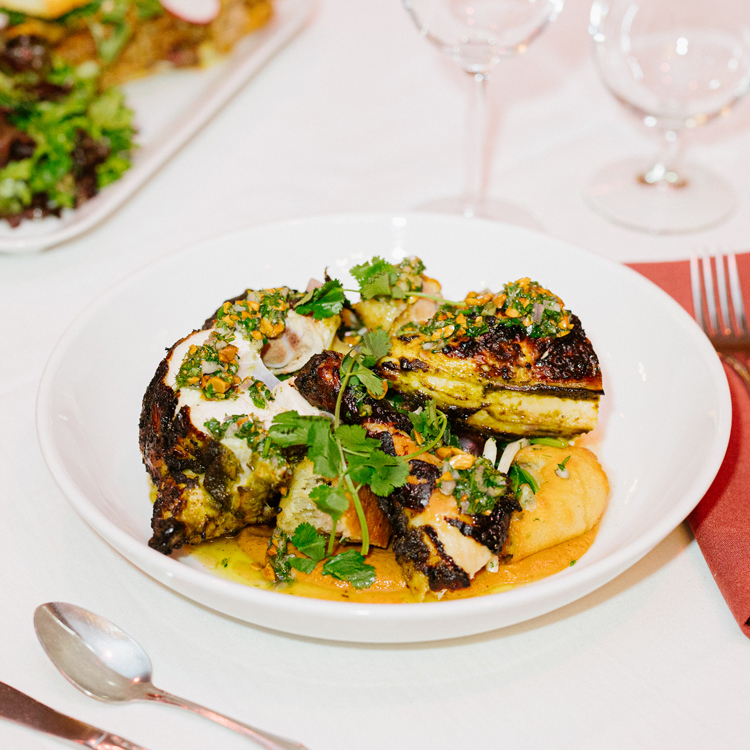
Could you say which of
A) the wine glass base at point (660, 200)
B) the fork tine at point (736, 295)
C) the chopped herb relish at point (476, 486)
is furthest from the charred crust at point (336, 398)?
the wine glass base at point (660, 200)

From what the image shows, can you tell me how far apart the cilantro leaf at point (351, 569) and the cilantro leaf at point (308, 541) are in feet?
0.12

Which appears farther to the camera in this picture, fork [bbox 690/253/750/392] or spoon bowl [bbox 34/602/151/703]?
fork [bbox 690/253/750/392]

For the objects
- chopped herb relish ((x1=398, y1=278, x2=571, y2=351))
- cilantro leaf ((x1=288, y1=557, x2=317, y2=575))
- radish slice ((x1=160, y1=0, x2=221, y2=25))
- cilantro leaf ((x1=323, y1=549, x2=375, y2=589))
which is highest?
radish slice ((x1=160, y1=0, x2=221, y2=25))

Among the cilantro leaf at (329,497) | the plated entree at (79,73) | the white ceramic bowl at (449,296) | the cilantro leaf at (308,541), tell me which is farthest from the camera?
the plated entree at (79,73)

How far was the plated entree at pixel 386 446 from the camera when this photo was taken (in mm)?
1710

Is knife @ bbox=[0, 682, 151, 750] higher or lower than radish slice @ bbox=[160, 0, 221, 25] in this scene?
lower

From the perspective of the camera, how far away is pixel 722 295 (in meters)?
2.58

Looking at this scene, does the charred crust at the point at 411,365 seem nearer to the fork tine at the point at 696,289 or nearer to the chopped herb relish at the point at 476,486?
the chopped herb relish at the point at 476,486

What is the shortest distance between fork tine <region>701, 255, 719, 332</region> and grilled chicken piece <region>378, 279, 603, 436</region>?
2.70 ft

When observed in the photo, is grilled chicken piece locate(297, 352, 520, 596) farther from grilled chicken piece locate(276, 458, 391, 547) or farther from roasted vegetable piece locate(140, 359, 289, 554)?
roasted vegetable piece locate(140, 359, 289, 554)

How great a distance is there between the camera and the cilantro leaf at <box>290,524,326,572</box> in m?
1.79

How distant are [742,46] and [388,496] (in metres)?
3.07

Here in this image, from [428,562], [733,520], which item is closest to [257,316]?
[428,562]

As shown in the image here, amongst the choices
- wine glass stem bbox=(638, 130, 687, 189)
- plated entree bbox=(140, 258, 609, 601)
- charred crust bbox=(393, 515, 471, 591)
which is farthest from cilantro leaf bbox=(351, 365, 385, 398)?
wine glass stem bbox=(638, 130, 687, 189)
